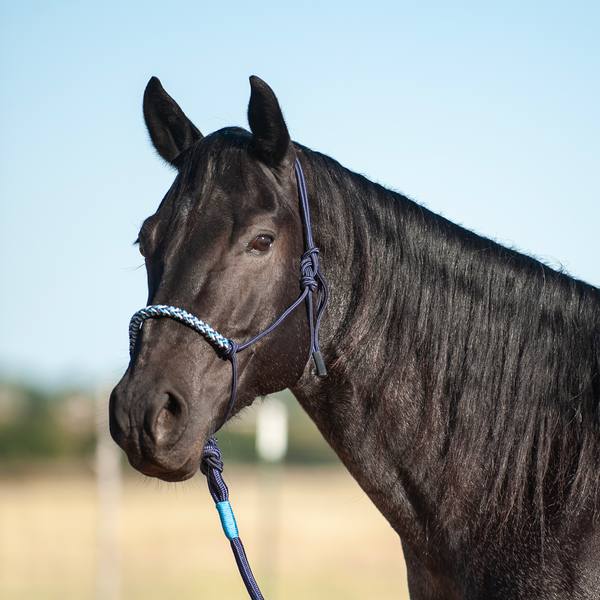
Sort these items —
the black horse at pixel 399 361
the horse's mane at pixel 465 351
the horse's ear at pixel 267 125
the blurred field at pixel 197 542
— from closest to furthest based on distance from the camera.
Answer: the black horse at pixel 399 361
the horse's mane at pixel 465 351
the horse's ear at pixel 267 125
the blurred field at pixel 197 542

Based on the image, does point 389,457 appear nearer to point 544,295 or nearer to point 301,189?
point 544,295

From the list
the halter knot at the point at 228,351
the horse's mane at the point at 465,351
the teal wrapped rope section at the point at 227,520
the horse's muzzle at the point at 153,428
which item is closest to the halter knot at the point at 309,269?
the horse's mane at the point at 465,351

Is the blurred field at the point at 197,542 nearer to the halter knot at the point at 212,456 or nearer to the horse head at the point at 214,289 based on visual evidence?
the halter knot at the point at 212,456

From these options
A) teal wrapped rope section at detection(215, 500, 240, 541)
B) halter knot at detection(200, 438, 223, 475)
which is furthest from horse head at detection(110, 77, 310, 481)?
teal wrapped rope section at detection(215, 500, 240, 541)

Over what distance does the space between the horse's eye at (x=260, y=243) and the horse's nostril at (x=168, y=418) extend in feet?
2.20

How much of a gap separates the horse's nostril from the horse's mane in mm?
750

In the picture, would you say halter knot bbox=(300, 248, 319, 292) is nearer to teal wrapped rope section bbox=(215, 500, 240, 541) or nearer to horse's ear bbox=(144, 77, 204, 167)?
horse's ear bbox=(144, 77, 204, 167)

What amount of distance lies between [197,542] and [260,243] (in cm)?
2686

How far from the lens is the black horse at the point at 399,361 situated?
7.95 ft

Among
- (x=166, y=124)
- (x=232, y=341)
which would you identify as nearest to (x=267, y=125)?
(x=166, y=124)

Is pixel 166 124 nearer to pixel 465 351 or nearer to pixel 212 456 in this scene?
pixel 212 456

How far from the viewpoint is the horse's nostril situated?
7.53 ft

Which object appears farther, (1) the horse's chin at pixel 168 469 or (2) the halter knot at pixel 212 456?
(2) the halter knot at pixel 212 456

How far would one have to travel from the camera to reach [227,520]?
113 inches
